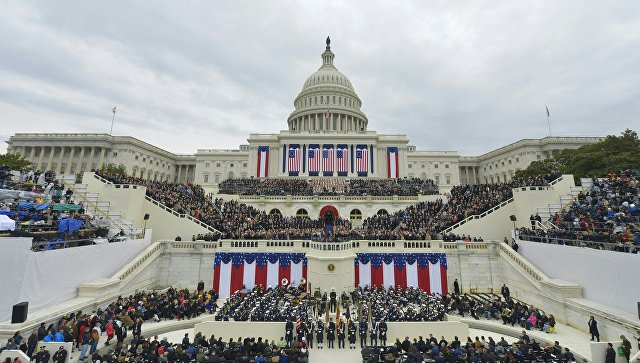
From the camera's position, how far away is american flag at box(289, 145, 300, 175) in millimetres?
62359

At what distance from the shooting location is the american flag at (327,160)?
61.5 meters

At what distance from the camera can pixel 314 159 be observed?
62.9 m

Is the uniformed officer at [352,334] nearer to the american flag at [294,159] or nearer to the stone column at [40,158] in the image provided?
the american flag at [294,159]

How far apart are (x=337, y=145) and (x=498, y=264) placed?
140 feet

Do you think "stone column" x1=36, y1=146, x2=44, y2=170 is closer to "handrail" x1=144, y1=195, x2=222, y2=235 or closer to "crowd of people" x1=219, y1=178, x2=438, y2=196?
"crowd of people" x1=219, y1=178, x2=438, y2=196

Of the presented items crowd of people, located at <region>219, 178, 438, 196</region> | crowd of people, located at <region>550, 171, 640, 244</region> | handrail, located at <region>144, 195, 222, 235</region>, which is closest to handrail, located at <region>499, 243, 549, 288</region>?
crowd of people, located at <region>550, 171, 640, 244</region>

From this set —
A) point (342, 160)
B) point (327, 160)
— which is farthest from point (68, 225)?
point (342, 160)

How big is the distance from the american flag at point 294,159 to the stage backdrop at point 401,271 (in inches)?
1542

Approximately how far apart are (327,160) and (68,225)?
47.1 meters

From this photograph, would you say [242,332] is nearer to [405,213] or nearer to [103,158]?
[405,213]

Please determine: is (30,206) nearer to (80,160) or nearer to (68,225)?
(68,225)

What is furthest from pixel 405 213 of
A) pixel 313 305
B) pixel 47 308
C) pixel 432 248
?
pixel 47 308

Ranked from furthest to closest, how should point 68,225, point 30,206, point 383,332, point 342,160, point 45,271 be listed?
point 342,160, point 30,206, point 68,225, point 45,271, point 383,332

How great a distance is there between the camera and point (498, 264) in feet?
84.4
